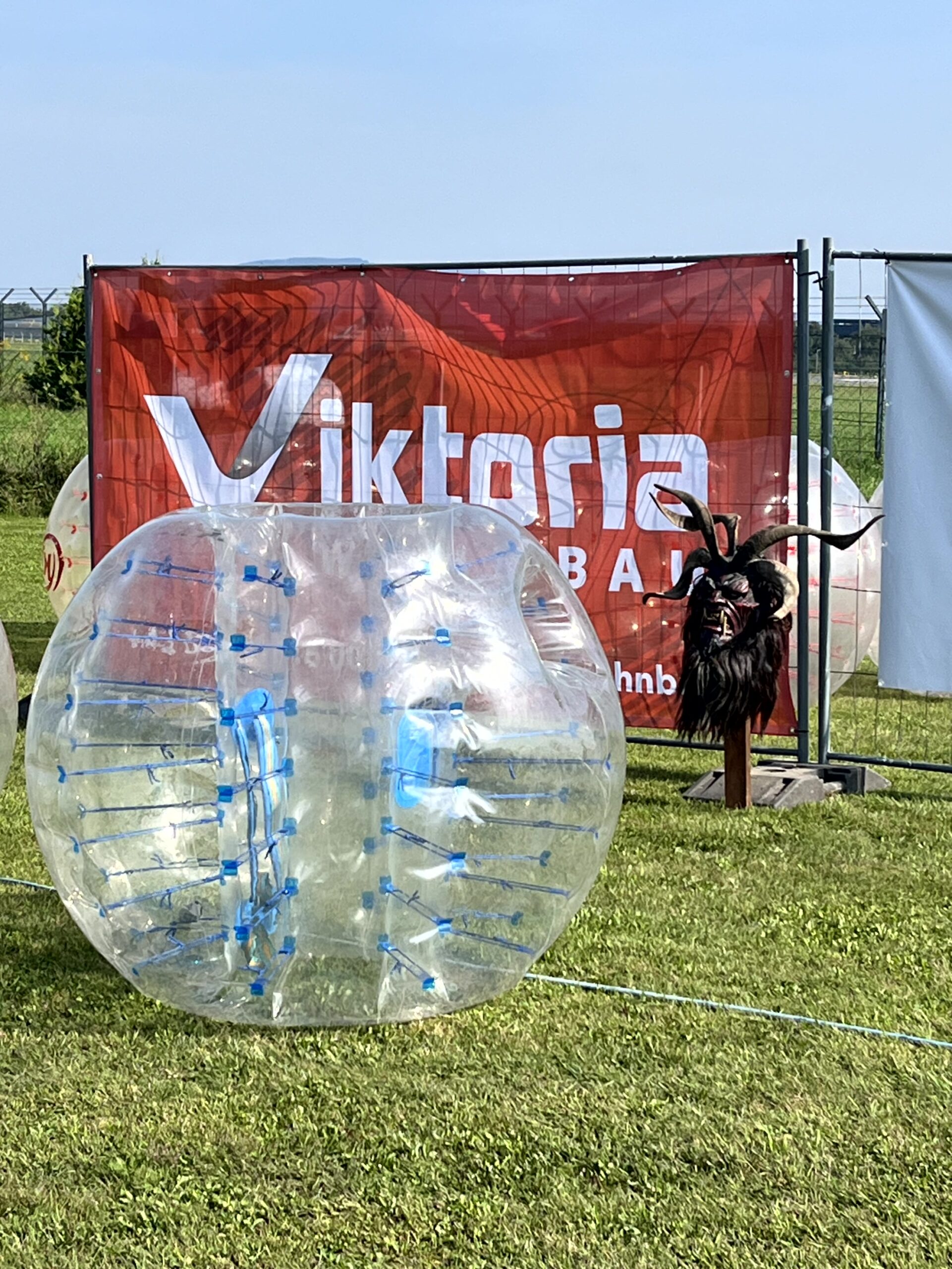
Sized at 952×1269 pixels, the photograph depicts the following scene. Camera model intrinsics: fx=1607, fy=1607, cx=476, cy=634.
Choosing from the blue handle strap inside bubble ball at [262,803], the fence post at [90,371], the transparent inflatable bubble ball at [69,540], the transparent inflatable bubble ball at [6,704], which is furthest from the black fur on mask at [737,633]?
the transparent inflatable bubble ball at [69,540]

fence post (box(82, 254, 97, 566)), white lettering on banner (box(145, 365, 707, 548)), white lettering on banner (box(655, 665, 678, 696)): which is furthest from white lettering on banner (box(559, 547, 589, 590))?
fence post (box(82, 254, 97, 566))

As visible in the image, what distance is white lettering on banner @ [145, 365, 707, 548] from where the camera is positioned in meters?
7.25

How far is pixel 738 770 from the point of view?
658 centimetres

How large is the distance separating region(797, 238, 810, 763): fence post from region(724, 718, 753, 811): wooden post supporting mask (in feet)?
1.89

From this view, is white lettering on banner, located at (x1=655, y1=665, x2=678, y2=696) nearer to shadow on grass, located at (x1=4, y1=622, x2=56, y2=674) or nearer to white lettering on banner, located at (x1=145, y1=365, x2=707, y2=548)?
white lettering on banner, located at (x1=145, y1=365, x2=707, y2=548)

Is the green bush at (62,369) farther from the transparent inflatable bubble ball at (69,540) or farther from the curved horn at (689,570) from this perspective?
the curved horn at (689,570)

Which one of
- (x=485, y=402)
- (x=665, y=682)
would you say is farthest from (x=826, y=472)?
(x=485, y=402)

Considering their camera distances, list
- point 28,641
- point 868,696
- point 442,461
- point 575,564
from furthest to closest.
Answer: point 28,641 < point 868,696 < point 442,461 < point 575,564

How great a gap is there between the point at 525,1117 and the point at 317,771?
899 mm

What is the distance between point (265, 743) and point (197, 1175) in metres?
0.95

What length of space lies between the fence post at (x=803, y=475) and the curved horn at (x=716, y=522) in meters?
0.33

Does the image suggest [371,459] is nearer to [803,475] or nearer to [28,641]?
[803,475]

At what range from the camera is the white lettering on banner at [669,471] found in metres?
7.14

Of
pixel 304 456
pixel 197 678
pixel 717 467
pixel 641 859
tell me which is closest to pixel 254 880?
pixel 197 678
